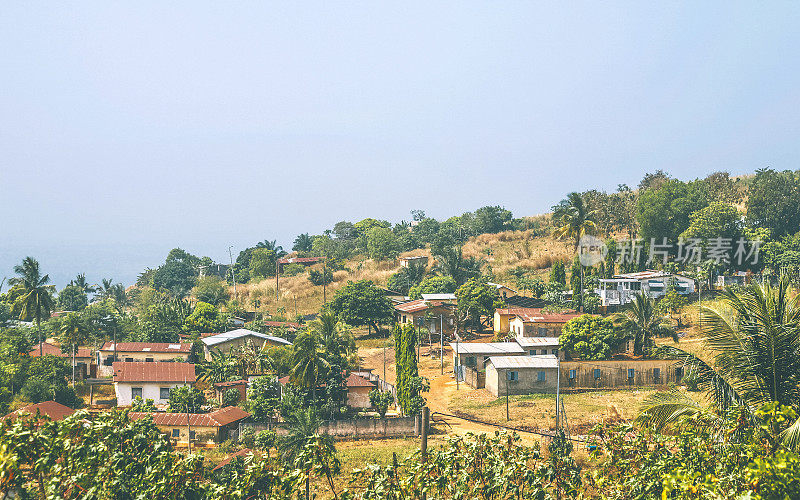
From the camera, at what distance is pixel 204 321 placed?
60.4m

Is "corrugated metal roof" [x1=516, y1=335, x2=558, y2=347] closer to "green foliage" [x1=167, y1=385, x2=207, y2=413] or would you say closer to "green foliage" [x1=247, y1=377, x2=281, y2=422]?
"green foliage" [x1=247, y1=377, x2=281, y2=422]

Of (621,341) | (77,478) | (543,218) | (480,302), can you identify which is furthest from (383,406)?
(543,218)

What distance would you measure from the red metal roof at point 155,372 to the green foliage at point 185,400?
2695 millimetres

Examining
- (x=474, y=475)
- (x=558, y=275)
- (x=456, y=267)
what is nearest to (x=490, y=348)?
(x=558, y=275)

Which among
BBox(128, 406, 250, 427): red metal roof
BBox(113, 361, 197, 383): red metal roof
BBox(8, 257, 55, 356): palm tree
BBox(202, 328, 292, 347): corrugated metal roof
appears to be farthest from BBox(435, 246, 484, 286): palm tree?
BBox(8, 257, 55, 356): palm tree

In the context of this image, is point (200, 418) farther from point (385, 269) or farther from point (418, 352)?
point (385, 269)

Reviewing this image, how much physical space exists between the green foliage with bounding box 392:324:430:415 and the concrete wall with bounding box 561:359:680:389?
9.88m

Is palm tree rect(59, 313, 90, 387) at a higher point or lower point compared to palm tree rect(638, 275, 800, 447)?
lower

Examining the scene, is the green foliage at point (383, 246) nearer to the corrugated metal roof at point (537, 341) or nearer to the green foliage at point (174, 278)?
the green foliage at point (174, 278)

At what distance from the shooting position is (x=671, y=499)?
10.1 metres

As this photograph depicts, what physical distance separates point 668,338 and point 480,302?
17077 mm

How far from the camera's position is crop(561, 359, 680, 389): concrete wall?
39.3 m

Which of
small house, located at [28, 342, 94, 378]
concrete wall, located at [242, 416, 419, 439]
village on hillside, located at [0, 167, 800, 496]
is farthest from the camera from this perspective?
small house, located at [28, 342, 94, 378]

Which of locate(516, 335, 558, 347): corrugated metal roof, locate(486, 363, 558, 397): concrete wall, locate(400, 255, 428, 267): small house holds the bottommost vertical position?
locate(486, 363, 558, 397): concrete wall
